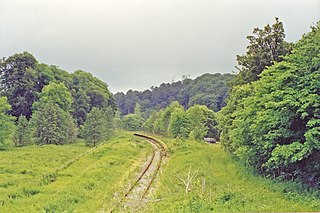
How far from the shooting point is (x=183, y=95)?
11931cm

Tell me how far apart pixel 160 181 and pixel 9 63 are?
42.6m

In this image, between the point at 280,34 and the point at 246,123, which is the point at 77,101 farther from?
the point at 246,123

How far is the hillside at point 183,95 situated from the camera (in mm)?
92062

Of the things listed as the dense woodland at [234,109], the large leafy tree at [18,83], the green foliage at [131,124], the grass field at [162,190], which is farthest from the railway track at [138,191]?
the green foliage at [131,124]

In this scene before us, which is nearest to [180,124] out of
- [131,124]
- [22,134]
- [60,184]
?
[22,134]

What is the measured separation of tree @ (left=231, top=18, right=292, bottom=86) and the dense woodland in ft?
0.24

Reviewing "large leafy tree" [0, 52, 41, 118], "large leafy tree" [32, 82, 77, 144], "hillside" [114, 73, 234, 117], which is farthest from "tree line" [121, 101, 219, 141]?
"hillside" [114, 73, 234, 117]

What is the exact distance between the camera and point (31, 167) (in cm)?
2423

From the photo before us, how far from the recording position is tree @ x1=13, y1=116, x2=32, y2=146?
42625mm

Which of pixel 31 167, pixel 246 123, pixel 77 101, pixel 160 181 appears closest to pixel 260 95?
pixel 246 123

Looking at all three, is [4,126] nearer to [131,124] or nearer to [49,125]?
[49,125]

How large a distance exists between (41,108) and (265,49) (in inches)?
1253

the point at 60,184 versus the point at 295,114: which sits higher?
the point at 295,114

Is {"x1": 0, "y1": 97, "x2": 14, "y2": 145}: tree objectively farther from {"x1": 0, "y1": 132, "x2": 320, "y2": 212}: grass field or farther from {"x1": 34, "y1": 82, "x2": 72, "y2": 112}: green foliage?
{"x1": 0, "y1": 132, "x2": 320, "y2": 212}: grass field
